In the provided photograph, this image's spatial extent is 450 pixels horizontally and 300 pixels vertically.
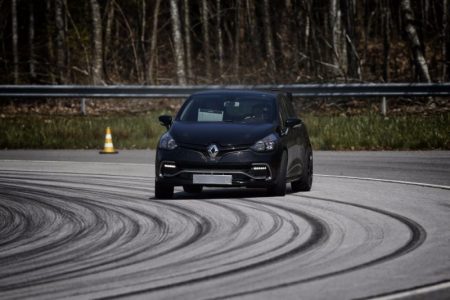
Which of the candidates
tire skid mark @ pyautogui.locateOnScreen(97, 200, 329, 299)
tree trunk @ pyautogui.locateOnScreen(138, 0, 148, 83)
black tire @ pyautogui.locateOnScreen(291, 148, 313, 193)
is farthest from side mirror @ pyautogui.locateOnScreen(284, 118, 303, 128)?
tree trunk @ pyautogui.locateOnScreen(138, 0, 148, 83)

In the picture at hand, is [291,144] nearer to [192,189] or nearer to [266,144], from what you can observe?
[266,144]

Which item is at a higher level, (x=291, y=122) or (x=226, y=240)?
(x=291, y=122)

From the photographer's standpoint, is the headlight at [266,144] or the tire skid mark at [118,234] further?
the headlight at [266,144]

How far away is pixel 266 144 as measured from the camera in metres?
14.5

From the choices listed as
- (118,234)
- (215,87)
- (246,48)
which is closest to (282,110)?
(118,234)

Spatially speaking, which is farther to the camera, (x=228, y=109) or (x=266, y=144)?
(x=228, y=109)

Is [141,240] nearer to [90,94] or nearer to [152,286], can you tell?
[152,286]

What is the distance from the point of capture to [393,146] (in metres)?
24.4

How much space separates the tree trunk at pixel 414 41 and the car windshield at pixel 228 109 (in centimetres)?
1758

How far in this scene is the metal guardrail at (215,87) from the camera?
28897mm

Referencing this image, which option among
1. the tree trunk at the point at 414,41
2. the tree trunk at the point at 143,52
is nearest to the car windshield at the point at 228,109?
the tree trunk at the point at 414,41

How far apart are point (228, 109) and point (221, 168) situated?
1641 millimetres

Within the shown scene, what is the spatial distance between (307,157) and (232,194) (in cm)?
149

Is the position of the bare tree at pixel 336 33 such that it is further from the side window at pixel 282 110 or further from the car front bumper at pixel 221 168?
the car front bumper at pixel 221 168
